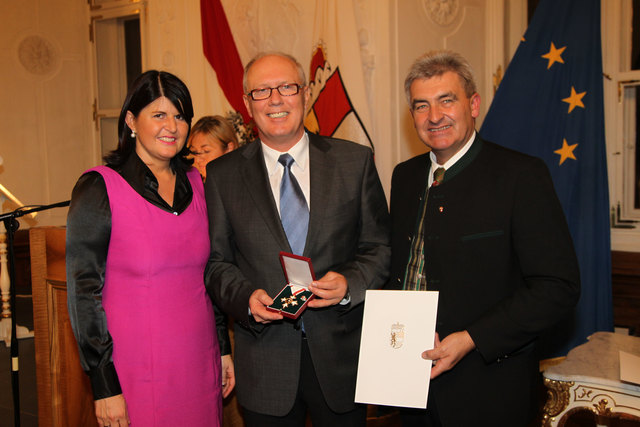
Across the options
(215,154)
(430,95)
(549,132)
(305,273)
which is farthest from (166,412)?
(549,132)

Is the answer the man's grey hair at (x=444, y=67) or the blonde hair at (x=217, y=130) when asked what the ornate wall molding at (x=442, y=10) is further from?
the man's grey hair at (x=444, y=67)

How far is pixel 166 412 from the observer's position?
6.25ft

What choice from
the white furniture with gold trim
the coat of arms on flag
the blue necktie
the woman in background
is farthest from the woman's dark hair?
the coat of arms on flag

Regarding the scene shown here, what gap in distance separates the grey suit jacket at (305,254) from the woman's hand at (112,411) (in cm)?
40

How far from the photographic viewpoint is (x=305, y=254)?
1766 mm

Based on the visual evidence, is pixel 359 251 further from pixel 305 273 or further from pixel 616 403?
pixel 616 403

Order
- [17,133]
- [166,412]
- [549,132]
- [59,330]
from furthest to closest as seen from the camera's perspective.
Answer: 1. [17,133]
2. [549,132]
3. [59,330]
4. [166,412]

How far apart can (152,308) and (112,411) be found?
361 mm

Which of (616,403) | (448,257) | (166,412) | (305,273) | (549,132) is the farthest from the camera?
(549,132)

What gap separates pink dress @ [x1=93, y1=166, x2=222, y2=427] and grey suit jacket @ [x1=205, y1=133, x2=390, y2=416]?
13 cm

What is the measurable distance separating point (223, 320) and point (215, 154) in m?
1.35

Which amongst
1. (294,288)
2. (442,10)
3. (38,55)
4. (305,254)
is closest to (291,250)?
(305,254)

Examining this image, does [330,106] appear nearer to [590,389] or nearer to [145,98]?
[145,98]

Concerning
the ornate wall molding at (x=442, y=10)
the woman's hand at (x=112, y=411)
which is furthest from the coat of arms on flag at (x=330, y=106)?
the woman's hand at (x=112, y=411)
